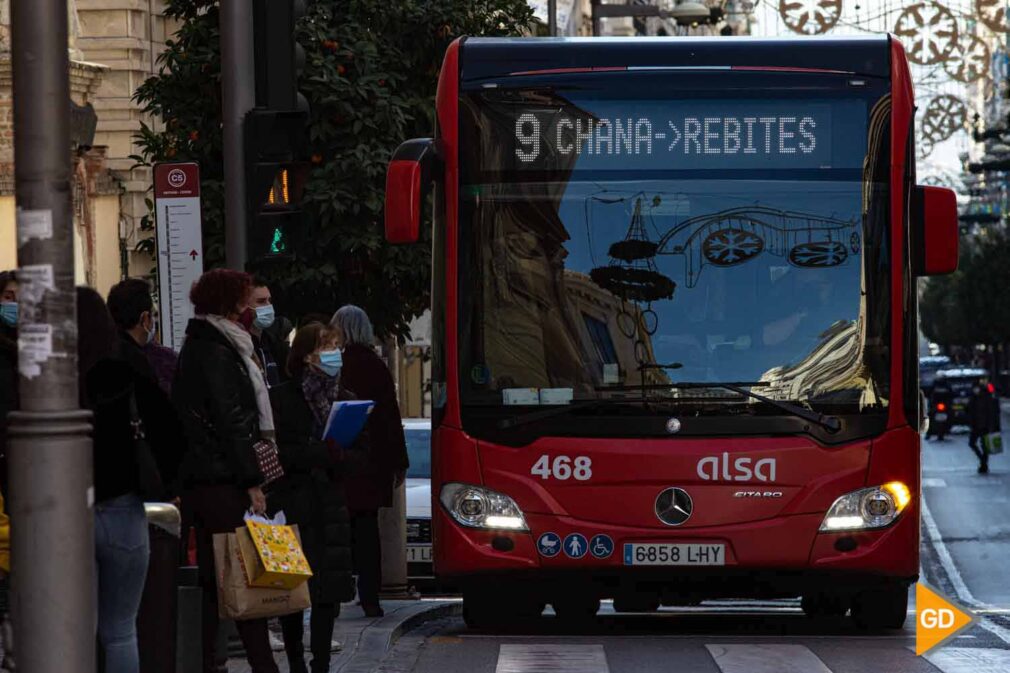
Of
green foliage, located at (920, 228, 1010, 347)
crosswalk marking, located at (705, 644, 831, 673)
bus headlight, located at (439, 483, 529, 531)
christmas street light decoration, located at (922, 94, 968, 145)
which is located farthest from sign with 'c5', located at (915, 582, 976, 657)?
green foliage, located at (920, 228, 1010, 347)

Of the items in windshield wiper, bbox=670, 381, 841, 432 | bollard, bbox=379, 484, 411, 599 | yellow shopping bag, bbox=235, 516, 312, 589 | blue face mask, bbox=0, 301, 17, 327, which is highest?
blue face mask, bbox=0, 301, 17, 327

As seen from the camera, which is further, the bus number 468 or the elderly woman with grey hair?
the elderly woman with grey hair

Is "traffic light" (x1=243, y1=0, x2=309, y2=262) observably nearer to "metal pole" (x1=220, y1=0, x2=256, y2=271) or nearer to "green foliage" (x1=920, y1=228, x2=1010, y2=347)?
"metal pole" (x1=220, y1=0, x2=256, y2=271)

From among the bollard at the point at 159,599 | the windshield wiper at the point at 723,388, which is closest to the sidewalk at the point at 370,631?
the windshield wiper at the point at 723,388

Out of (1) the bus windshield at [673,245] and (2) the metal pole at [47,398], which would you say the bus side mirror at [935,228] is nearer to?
(1) the bus windshield at [673,245]

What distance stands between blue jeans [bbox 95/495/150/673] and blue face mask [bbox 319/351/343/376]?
2.29m

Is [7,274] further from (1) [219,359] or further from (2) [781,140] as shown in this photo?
(2) [781,140]

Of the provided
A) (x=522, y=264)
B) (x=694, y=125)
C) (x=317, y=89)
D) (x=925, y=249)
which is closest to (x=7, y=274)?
(x=522, y=264)

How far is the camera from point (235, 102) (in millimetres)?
11273

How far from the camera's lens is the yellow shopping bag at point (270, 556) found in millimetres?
8422

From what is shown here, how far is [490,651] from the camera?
1126 centimetres

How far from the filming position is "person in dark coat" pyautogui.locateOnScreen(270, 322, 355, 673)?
9.30 m

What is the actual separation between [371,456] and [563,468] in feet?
5.78

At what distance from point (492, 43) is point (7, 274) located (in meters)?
3.10
